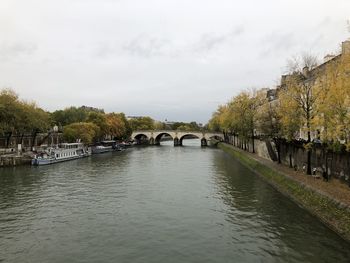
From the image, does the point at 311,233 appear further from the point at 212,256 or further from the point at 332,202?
the point at 212,256

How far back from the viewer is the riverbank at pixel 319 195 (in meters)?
22.7

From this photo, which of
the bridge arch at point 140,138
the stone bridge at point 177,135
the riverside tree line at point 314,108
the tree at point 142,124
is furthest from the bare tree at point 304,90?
the tree at point 142,124

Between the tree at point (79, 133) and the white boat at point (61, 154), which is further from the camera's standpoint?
the tree at point (79, 133)

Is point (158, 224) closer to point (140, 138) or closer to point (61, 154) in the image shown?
point (61, 154)

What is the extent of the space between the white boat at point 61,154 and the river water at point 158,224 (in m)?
22.7

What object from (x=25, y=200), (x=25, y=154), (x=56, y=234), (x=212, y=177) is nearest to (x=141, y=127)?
(x=25, y=154)

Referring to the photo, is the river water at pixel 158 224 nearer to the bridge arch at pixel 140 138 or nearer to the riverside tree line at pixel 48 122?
the riverside tree line at pixel 48 122

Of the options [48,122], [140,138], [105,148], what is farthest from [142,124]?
[48,122]

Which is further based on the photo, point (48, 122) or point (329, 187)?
point (48, 122)

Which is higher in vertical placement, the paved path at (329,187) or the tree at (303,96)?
the tree at (303,96)

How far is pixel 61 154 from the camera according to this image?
72625 mm

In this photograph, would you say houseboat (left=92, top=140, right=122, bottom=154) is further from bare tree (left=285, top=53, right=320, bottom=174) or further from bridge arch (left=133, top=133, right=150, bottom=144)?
bare tree (left=285, top=53, right=320, bottom=174)

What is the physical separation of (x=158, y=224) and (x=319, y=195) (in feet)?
40.7

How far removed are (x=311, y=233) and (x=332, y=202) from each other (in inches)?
133
